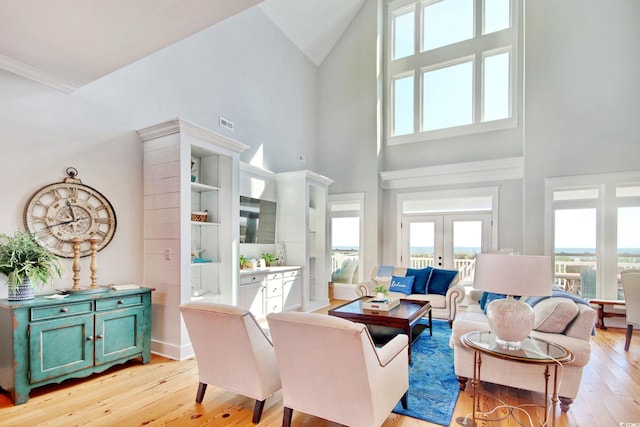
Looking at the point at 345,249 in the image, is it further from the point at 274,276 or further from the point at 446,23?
the point at 446,23

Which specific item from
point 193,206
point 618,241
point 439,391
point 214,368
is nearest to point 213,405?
point 214,368

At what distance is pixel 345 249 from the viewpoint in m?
7.41

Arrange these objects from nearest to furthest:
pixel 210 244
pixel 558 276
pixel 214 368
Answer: pixel 214 368
pixel 210 244
pixel 558 276

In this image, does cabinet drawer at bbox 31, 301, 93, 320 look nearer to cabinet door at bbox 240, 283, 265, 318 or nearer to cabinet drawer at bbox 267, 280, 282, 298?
cabinet door at bbox 240, 283, 265, 318

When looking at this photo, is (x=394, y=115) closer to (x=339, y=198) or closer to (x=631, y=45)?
(x=339, y=198)

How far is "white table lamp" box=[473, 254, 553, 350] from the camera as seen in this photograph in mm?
2268

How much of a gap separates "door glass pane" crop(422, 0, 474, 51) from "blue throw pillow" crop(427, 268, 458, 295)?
484cm

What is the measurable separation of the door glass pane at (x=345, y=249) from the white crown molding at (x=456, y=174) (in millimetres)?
1161

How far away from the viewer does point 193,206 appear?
4.49 m

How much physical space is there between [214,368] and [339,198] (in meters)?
5.26

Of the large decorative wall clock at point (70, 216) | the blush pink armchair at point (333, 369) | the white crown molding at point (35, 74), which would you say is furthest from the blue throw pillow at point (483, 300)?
the white crown molding at point (35, 74)

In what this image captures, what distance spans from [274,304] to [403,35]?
6368mm

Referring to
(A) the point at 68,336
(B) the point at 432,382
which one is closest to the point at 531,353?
(B) the point at 432,382

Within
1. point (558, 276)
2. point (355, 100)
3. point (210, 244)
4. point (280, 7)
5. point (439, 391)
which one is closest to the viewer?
point (439, 391)
